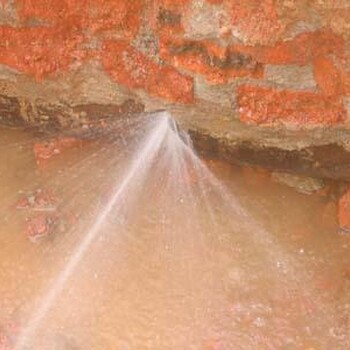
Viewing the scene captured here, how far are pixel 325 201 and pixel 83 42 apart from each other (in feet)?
3.47

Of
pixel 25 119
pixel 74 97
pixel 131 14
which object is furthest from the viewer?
pixel 25 119

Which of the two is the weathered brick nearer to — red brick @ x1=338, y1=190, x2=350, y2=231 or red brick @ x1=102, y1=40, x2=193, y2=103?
red brick @ x1=102, y1=40, x2=193, y2=103

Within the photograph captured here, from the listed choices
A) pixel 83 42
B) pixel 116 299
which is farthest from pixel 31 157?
pixel 116 299

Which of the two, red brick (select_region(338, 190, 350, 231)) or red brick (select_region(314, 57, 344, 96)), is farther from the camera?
red brick (select_region(338, 190, 350, 231))

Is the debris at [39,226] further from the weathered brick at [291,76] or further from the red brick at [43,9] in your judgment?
the weathered brick at [291,76]

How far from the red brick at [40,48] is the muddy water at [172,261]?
1.33 feet

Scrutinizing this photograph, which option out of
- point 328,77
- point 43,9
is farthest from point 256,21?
point 43,9

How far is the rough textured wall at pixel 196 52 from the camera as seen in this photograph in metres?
1.86

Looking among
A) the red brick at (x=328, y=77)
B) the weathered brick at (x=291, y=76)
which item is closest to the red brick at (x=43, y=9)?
the weathered brick at (x=291, y=76)

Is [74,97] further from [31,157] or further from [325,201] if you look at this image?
[325,201]

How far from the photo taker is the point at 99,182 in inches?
97.0

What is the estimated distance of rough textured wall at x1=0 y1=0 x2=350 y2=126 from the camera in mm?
1864

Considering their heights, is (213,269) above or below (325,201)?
below

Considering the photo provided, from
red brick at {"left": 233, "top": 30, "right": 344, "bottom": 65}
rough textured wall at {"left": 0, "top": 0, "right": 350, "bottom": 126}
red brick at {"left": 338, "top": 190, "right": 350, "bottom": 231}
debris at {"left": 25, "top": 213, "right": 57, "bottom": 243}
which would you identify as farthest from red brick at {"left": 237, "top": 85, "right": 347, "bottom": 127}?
debris at {"left": 25, "top": 213, "right": 57, "bottom": 243}
